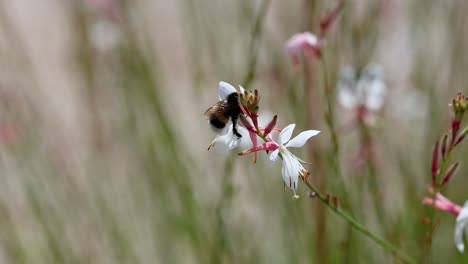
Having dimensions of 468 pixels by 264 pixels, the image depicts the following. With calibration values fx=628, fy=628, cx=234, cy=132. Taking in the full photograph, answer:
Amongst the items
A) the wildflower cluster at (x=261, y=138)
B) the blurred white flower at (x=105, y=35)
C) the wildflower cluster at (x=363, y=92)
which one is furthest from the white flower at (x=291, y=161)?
the blurred white flower at (x=105, y=35)

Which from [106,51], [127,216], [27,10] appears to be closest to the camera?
[127,216]

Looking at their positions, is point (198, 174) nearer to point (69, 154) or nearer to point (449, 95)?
point (449, 95)

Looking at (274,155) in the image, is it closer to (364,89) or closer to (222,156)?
(364,89)

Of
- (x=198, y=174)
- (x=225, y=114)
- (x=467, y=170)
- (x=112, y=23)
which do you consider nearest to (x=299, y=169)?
(x=225, y=114)

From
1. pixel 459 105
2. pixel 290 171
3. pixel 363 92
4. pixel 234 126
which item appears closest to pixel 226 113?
pixel 234 126

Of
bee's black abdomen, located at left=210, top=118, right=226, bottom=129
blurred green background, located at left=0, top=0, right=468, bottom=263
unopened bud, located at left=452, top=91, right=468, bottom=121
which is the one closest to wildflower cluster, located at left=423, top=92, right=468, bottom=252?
unopened bud, located at left=452, top=91, right=468, bottom=121

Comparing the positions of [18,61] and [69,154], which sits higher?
[18,61]

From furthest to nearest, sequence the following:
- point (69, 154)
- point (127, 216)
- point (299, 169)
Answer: point (69, 154), point (127, 216), point (299, 169)
